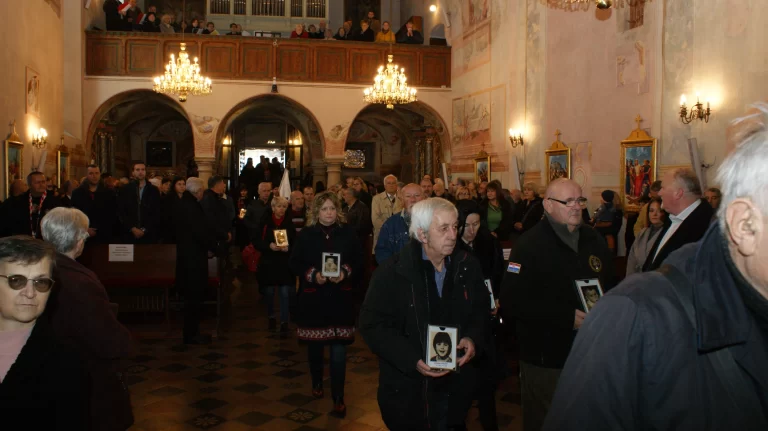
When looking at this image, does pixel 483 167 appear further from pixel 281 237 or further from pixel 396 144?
pixel 281 237

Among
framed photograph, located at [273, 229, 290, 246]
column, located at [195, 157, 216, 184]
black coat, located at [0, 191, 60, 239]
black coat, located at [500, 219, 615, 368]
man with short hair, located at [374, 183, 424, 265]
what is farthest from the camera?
column, located at [195, 157, 216, 184]

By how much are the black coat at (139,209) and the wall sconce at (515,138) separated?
8.69 metres

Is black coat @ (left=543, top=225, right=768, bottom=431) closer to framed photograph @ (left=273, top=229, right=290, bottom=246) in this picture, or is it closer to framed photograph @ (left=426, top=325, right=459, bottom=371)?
framed photograph @ (left=426, top=325, right=459, bottom=371)

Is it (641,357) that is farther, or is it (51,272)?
(51,272)

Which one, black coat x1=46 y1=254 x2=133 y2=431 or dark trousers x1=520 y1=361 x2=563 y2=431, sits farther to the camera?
dark trousers x1=520 y1=361 x2=563 y2=431

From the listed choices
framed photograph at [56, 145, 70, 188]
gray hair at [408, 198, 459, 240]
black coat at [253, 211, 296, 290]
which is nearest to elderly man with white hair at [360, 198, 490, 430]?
gray hair at [408, 198, 459, 240]

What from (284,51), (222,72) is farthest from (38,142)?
(284,51)

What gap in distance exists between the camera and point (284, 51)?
18.7 m

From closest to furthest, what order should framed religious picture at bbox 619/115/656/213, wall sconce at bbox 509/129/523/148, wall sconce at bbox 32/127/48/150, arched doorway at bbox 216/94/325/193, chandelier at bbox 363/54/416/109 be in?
framed religious picture at bbox 619/115/656/213 < wall sconce at bbox 32/127/48/150 < wall sconce at bbox 509/129/523/148 < chandelier at bbox 363/54/416/109 < arched doorway at bbox 216/94/325/193

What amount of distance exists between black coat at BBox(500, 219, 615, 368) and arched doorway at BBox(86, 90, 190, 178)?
1705 cm

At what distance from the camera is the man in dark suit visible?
378 centimetres

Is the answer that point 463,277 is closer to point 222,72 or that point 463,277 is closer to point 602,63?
point 602,63

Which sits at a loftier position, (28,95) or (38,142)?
(28,95)

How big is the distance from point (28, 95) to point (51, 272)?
41.8 feet
